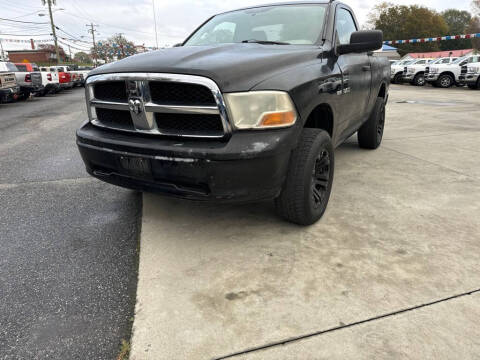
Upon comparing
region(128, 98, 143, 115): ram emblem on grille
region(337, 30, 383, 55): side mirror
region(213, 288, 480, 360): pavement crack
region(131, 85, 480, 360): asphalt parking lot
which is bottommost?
region(213, 288, 480, 360): pavement crack

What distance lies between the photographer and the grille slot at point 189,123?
87.4 inches

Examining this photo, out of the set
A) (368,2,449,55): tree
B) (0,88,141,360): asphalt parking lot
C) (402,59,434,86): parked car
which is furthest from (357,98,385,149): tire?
(368,2,449,55): tree

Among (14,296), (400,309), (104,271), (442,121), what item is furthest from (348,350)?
(442,121)

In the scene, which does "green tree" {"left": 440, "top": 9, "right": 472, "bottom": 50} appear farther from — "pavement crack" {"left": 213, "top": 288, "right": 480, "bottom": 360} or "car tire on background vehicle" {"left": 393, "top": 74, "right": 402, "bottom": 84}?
"pavement crack" {"left": 213, "top": 288, "right": 480, "bottom": 360}

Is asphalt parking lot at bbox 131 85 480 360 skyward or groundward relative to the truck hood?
groundward

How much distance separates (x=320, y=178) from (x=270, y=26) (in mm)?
1507

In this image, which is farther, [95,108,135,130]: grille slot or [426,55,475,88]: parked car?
[426,55,475,88]: parked car

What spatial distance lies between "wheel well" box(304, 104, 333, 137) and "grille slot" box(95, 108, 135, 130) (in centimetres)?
138

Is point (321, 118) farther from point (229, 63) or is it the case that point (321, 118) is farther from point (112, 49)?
point (112, 49)

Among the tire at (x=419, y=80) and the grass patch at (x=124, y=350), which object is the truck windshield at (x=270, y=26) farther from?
the tire at (x=419, y=80)

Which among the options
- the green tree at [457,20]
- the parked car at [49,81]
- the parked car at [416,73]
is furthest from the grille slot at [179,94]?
the green tree at [457,20]

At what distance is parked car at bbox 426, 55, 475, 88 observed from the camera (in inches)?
717

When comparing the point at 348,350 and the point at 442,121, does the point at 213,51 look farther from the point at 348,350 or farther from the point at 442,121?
the point at 442,121

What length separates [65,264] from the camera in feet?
7.81
